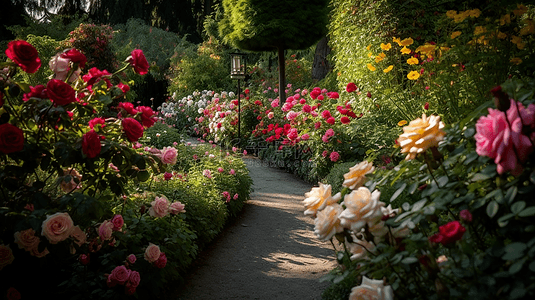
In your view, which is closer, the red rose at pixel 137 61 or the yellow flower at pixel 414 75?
the red rose at pixel 137 61

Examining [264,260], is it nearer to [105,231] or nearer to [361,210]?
[105,231]

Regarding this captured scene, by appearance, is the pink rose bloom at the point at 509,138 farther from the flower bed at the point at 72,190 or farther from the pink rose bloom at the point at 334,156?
the pink rose bloom at the point at 334,156

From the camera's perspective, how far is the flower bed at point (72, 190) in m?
1.95

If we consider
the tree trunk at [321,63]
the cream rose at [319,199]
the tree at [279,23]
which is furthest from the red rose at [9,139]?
the tree trunk at [321,63]

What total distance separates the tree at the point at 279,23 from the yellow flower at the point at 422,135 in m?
7.99

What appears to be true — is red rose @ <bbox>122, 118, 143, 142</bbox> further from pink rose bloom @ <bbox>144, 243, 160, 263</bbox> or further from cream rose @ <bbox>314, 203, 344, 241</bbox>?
cream rose @ <bbox>314, 203, 344, 241</bbox>

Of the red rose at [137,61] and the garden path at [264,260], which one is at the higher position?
the red rose at [137,61]

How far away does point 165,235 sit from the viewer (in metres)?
2.91

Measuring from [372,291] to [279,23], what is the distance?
8.33m

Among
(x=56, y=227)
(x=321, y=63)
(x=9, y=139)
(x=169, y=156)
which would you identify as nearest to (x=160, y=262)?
(x=169, y=156)

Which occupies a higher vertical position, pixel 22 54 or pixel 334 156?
pixel 22 54

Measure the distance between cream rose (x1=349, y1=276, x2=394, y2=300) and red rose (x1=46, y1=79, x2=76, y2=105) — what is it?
1417mm

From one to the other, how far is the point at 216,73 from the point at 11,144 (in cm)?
1388

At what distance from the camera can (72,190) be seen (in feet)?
7.23
